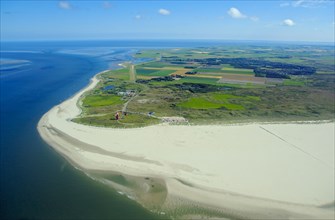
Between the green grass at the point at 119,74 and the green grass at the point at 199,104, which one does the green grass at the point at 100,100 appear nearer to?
the green grass at the point at 199,104

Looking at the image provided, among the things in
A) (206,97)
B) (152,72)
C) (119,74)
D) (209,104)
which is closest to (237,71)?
(152,72)

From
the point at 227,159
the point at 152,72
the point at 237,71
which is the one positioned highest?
the point at 237,71

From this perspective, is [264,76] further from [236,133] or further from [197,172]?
[197,172]

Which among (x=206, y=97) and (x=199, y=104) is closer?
(x=199, y=104)

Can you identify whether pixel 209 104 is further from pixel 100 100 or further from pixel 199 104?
pixel 100 100

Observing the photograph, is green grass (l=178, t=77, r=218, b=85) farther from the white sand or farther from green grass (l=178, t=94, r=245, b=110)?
the white sand

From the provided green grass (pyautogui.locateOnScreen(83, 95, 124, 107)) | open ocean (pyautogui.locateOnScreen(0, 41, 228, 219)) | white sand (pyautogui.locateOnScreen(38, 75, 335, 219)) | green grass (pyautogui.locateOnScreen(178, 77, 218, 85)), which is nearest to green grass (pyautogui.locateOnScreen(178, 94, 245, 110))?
white sand (pyautogui.locateOnScreen(38, 75, 335, 219))
